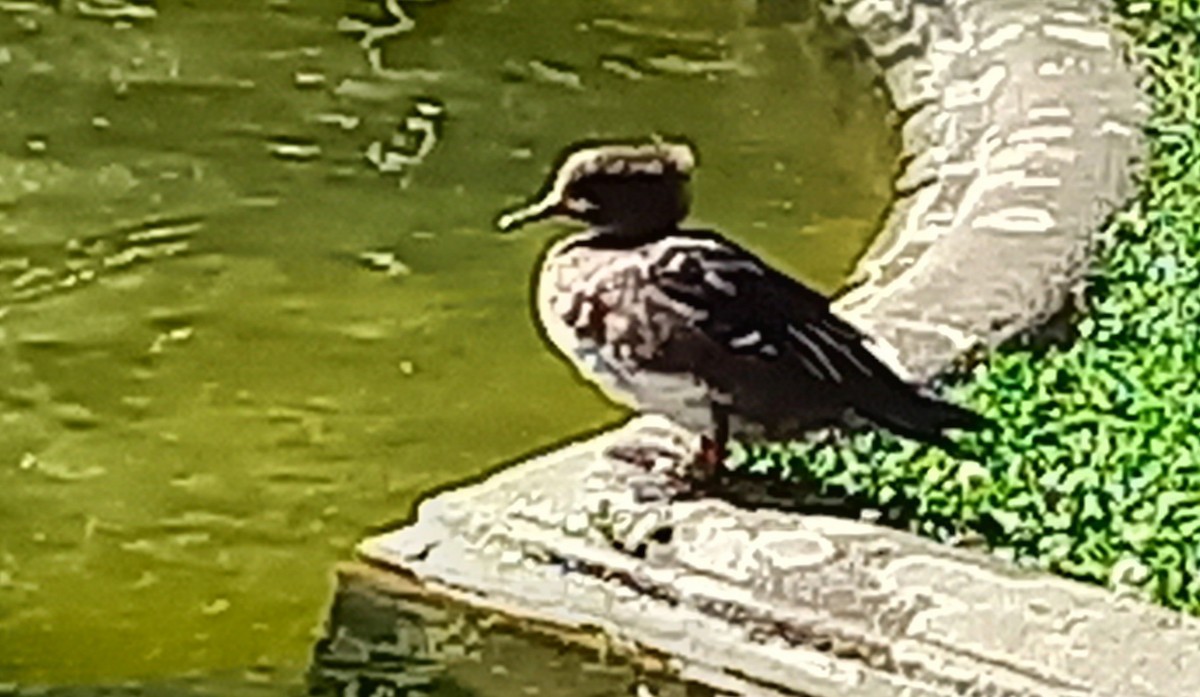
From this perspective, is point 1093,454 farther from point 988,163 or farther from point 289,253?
point 289,253

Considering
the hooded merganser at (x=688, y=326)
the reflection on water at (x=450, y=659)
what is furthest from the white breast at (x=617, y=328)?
the reflection on water at (x=450, y=659)

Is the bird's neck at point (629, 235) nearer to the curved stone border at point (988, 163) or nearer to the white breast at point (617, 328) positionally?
the white breast at point (617, 328)

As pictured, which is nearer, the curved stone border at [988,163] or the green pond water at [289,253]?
the green pond water at [289,253]

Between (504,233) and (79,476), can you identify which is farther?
(504,233)

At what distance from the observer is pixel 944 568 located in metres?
1.36

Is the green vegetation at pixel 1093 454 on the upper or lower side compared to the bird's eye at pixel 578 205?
lower

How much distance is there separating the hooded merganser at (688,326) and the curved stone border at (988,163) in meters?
0.11

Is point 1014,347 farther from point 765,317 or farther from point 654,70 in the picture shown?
point 654,70

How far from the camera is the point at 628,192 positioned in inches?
56.0

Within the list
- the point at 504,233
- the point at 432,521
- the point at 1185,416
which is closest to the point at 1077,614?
the point at 1185,416

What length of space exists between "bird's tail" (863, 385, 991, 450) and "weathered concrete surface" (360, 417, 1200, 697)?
2.4 inches

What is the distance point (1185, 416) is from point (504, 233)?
0.44m

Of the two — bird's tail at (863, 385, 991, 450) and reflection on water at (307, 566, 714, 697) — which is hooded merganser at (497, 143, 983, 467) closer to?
bird's tail at (863, 385, 991, 450)

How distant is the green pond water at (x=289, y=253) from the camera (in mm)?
1362
